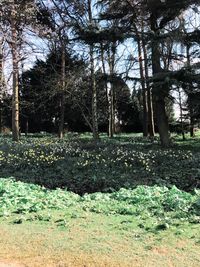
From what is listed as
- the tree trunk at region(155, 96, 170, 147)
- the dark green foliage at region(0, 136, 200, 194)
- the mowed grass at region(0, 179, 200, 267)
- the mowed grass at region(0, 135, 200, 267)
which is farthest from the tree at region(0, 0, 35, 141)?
the mowed grass at region(0, 179, 200, 267)

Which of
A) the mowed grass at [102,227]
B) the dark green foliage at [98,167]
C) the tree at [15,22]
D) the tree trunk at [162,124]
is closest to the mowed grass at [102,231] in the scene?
the mowed grass at [102,227]

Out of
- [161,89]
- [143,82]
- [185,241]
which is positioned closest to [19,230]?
[185,241]

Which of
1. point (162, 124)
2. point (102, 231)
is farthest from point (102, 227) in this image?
point (162, 124)

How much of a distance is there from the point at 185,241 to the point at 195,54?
16.8 m

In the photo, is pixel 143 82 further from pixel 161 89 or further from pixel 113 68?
pixel 113 68

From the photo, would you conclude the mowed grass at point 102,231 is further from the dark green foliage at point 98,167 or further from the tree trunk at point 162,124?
the tree trunk at point 162,124

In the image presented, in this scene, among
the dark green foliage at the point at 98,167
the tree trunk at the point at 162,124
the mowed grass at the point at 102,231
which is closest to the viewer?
the mowed grass at the point at 102,231

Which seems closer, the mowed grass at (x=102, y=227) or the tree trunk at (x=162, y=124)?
the mowed grass at (x=102, y=227)

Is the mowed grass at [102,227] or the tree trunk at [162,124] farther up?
the tree trunk at [162,124]

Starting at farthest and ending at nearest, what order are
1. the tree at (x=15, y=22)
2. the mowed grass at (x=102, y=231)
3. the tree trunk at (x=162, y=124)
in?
the tree trunk at (x=162, y=124)
the tree at (x=15, y=22)
the mowed grass at (x=102, y=231)

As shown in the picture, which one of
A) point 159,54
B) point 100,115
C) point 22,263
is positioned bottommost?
point 22,263

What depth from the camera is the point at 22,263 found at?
14.7 ft

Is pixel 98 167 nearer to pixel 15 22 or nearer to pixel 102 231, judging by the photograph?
pixel 102 231

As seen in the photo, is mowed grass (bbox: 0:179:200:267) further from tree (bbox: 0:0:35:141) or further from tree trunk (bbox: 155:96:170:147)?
tree trunk (bbox: 155:96:170:147)
